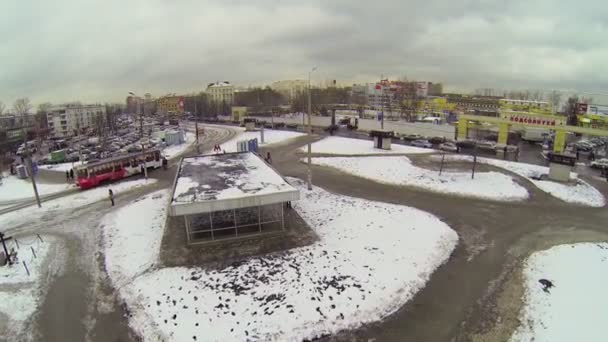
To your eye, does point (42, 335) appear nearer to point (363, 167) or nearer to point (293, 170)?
point (293, 170)

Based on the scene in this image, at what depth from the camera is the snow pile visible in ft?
48.1

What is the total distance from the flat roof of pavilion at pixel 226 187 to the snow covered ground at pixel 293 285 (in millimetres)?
2775

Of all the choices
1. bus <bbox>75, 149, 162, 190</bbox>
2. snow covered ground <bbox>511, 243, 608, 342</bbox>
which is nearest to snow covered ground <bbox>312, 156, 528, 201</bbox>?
snow covered ground <bbox>511, 243, 608, 342</bbox>

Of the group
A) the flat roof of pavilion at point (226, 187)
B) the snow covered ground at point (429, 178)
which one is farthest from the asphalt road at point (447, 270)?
the flat roof of pavilion at point (226, 187)

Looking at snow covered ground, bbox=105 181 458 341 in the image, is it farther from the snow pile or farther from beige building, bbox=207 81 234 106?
beige building, bbox=207 81 234 106

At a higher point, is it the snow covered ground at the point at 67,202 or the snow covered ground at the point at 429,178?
the snow covered ground at the point at 429,178

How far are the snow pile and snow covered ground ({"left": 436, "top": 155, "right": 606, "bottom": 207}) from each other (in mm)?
27256

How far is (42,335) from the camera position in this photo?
10883 mm

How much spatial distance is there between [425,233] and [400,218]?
218 cm

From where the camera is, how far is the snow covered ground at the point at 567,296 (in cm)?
1044

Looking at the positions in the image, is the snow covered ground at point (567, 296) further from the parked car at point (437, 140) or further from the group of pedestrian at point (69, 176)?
the group of pedestrian at point (69, 176)

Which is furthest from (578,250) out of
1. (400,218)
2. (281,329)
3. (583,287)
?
(281,329)

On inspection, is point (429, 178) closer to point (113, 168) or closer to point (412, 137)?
point (412, 137)

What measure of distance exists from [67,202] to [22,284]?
1232 cm
